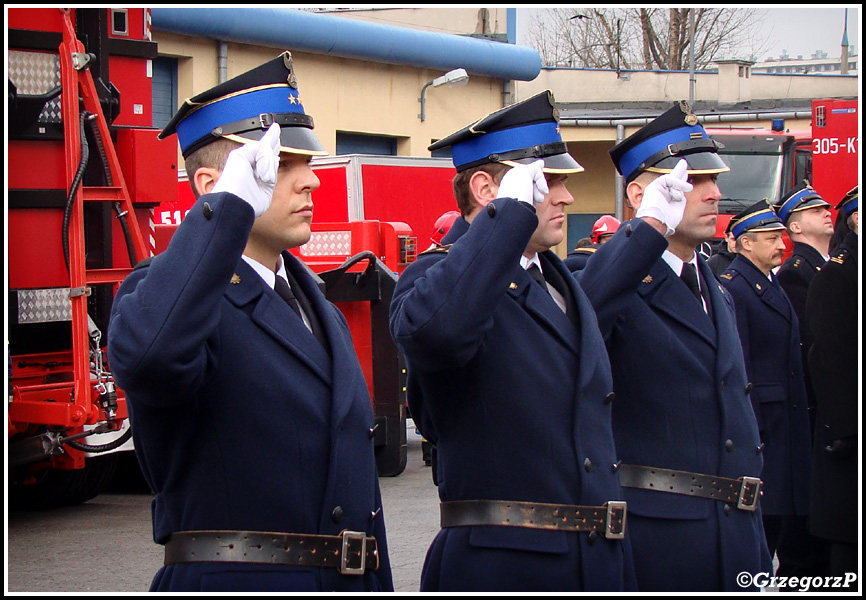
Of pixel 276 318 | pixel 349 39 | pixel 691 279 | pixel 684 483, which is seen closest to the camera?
pixel 276 318

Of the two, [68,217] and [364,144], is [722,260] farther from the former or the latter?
[364,144]

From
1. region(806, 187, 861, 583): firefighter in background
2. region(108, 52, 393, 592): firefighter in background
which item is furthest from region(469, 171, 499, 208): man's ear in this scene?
region(806, 187, 861, 583): firefighter in background

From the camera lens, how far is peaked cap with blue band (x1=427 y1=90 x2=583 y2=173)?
10.9 ft

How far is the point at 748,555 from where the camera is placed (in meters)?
3.59

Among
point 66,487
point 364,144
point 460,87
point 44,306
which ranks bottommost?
point 66,487

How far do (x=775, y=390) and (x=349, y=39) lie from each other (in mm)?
13226

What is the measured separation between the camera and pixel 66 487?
793 cm

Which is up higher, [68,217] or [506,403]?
[68,217]

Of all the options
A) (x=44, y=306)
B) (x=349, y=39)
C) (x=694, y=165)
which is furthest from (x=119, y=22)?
(x=349, y=39)

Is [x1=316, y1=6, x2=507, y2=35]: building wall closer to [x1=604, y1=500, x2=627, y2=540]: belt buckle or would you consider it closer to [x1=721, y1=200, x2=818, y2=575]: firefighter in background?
[x1=721, y1=200, x2=818, y2=575]: firefighter in background

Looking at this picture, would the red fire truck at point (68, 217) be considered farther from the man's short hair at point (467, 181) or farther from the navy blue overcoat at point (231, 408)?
the navy blue overcoat at point (231, 408)

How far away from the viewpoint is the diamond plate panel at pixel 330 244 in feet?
30.4

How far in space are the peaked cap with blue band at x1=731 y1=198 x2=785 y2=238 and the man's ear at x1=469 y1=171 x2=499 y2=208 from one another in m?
4.27

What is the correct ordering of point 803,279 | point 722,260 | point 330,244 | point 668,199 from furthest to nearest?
point 330,244 → point 722,260 → point 803,279 → point 668,199
